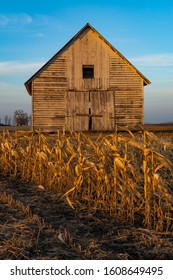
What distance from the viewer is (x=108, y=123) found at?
1988 centimetres

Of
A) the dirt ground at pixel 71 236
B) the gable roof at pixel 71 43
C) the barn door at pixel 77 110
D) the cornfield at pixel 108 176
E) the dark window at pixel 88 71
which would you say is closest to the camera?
the dirt ground at pixel 71 236

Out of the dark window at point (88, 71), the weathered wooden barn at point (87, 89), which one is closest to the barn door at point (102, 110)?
the weathered wooden barn at point (87, 89)

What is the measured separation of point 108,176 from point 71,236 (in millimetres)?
1379

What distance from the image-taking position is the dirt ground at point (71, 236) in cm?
302

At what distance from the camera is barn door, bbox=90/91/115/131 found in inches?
781

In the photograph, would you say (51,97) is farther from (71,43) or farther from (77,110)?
(71,43)

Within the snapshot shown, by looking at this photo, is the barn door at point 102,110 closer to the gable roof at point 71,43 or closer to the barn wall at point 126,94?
the barn wall at point 126,94

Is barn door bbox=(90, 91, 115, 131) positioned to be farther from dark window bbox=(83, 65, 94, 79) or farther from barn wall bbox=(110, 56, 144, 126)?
dark window bbox=(83, 65, 94, 79)

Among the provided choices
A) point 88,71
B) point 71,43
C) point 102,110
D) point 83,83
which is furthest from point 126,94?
point 71,43
